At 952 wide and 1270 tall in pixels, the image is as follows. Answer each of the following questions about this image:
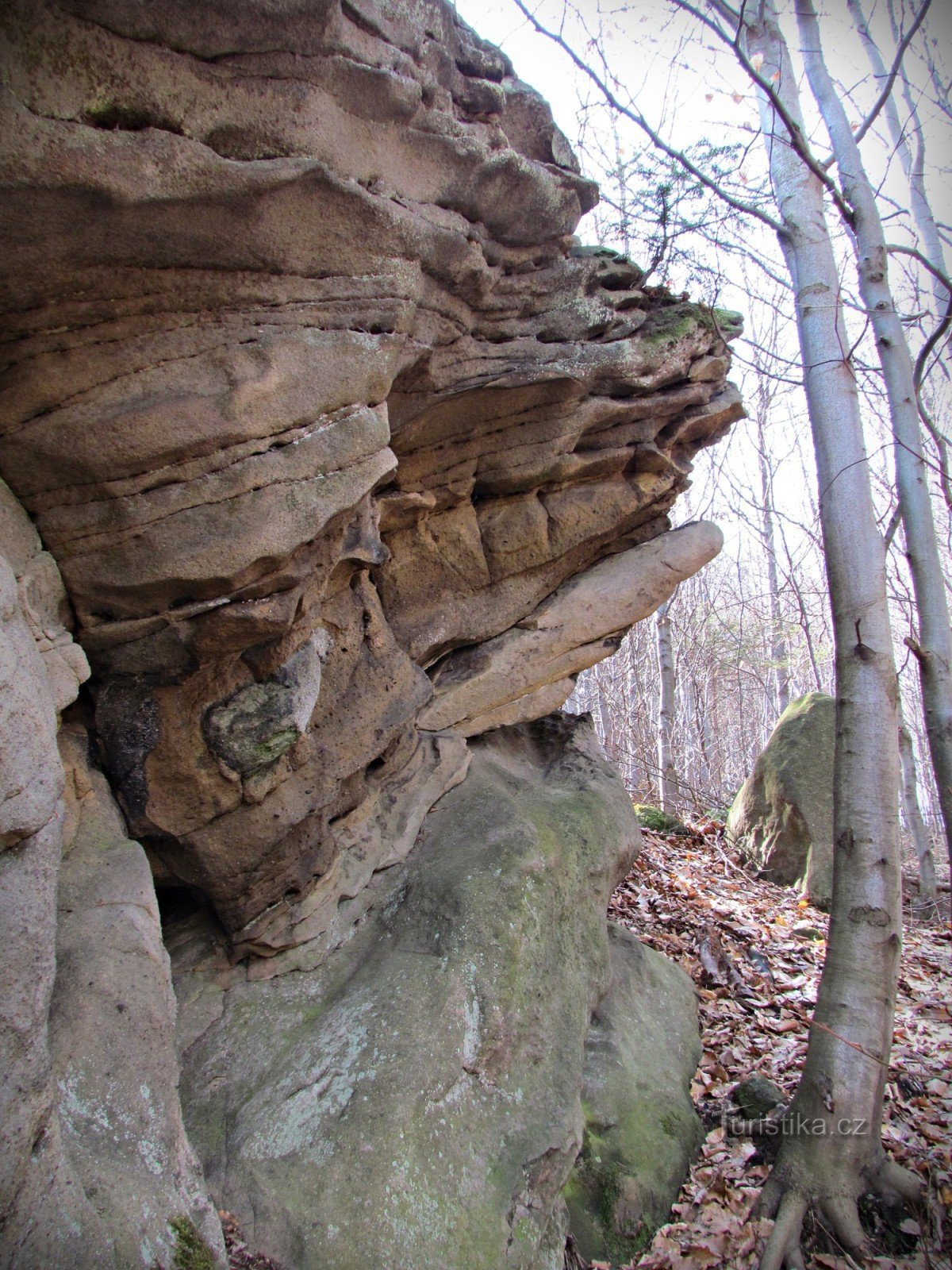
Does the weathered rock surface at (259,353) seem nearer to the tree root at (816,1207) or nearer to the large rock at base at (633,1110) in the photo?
the large rock at base at (633,1110)

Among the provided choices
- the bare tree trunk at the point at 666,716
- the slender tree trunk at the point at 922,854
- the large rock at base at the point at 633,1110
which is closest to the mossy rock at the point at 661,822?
the bare tree trunk at the point at 666,716

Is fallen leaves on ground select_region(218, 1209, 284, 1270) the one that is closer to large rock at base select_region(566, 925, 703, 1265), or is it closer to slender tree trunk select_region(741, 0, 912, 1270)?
large rock at base select_region(566, 925, 703, 1265)

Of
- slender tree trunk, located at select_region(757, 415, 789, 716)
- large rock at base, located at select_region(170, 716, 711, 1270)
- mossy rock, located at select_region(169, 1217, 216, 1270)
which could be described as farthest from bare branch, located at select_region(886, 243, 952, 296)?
slender tree trunk, located at select_region(757, 415, 789, 716)

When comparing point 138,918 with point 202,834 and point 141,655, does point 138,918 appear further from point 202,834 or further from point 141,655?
point 141,655

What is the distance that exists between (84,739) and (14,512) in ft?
4.13

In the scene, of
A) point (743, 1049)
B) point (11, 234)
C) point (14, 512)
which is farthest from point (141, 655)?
point (743, 1049)

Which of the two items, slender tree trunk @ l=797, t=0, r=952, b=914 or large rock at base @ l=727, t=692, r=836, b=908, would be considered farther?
large rock at base @ l=727, t=692, r=836, b=908

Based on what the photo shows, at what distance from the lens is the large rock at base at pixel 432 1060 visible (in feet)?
12.7

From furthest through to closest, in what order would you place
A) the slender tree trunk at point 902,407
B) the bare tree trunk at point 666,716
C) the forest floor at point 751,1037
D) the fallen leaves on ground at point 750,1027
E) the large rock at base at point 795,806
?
the bare tree trunk at point 666,716, the large rock at base at point 795,806, the slender tree trunk at point 902,407, the fallen leaves on ground at point 750,1027, the forest floor at point 751,1037

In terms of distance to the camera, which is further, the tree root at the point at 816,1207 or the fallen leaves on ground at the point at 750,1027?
the fallen leaves on ground at the point at 750,1027

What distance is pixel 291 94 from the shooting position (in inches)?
153

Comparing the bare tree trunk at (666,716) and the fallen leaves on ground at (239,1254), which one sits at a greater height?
the bare tree trunk at (666,716)

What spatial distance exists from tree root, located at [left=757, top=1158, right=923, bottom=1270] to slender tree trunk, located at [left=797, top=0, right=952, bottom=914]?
6.85 ft

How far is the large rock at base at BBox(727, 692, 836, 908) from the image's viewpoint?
30.5ft
